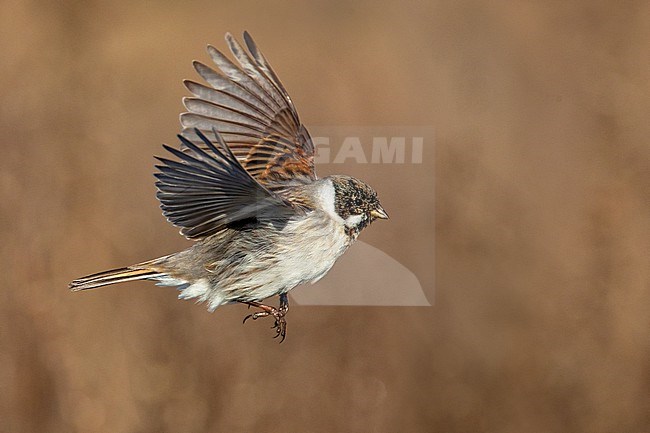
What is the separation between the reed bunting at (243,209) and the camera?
921 mm

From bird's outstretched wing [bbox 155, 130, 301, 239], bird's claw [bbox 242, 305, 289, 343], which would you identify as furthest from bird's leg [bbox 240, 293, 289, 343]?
bird's outstretched wing [bbox 155, 130, 301, 239]

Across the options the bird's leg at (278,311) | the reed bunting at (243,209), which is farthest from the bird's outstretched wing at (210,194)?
the bird's leg at (278,311)

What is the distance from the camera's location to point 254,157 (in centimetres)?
122

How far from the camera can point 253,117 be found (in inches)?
48.4

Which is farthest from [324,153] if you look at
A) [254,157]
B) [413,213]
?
[413,213]

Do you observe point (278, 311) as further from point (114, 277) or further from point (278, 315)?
point (114, 277)

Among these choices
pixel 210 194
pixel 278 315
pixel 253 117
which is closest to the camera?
pixel 210 194

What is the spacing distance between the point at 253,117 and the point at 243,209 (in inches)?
10.9

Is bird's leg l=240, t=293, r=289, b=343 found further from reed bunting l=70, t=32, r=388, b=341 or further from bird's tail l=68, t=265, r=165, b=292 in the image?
bird's tail l=68, t=265, r=165, b=292

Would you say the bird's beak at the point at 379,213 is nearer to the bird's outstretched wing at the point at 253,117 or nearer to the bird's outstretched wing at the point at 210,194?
the bird's outstretched wing at the point at 210,194

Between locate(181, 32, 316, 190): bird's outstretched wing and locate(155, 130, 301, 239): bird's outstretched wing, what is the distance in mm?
159

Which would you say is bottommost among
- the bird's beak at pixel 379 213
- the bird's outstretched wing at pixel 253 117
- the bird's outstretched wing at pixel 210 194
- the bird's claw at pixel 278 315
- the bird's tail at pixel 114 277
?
the bird's claw at pixel 278 315

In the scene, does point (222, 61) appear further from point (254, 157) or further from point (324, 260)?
point (324, 260)

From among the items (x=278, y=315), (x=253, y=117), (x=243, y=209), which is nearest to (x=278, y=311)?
(x=278, y=315)
